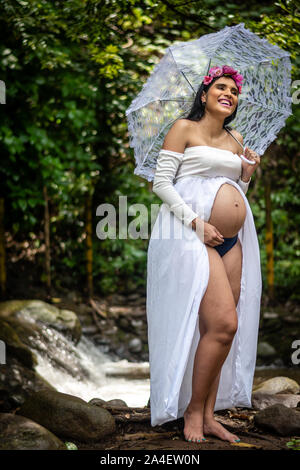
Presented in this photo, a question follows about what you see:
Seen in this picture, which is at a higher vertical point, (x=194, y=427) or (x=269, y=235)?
(x=194, y=427)

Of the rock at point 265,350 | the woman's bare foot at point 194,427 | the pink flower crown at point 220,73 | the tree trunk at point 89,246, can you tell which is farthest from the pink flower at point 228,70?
the tree trunk at point 89,246

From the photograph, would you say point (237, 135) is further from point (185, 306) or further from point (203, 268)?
point (185, 306)

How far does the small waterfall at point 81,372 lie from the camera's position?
517 cm

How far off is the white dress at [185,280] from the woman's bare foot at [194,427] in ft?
0.33

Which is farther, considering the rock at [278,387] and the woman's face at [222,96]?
the rock at [278,387]

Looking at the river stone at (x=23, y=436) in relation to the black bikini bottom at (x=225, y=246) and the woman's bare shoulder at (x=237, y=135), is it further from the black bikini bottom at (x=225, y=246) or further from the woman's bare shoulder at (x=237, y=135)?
the woman's bare shoulder at (x=237, y=135)

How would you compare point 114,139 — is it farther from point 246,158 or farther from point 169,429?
point 169,429

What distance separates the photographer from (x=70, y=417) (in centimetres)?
266

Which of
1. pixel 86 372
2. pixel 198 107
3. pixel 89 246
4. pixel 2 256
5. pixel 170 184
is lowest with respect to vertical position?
pixel 86 372

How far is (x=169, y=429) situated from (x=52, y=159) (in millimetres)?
3698

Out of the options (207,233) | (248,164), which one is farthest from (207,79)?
(207,233)

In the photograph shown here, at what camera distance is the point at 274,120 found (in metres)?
3.13

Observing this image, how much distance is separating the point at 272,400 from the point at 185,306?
1.48 m

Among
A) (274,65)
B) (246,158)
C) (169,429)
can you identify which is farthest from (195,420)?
(274,65)
